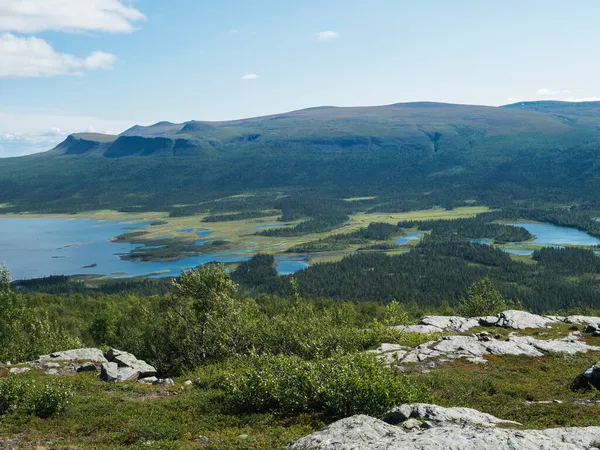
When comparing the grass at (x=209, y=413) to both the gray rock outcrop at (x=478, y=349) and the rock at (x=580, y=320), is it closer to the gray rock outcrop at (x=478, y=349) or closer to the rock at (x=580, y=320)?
the gray rock outcrop at (x=478, y=349)

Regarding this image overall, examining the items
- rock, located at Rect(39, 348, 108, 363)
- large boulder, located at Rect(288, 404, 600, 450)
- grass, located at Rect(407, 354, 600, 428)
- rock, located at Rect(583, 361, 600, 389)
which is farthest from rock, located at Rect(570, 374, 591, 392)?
rock, located at Rect(39, 348, 108, 363)

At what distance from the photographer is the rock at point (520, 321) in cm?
6556

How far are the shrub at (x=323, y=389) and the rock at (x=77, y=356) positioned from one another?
23126 mm

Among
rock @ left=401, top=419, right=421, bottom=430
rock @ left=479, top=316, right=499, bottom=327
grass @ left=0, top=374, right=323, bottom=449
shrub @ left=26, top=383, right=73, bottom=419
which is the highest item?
rock @ left=401, top=419, right=421, bottom=430

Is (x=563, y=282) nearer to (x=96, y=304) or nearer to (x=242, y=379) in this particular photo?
(x=96, y=304)

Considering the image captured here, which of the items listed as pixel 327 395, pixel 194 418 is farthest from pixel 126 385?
pixel 327 395

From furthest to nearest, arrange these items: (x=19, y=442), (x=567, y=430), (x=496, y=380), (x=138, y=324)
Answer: (x=138, y=324), (x=496, y=380), (x=19, y=442), (x=567, y=430)

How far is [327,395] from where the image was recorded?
90.8 feet

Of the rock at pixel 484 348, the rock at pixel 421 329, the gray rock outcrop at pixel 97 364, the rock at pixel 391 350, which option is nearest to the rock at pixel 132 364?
the gray rock outcrop at pixel 97 364

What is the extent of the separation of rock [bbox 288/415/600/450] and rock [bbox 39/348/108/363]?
3354cm

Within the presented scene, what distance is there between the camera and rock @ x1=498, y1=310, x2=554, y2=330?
215 ft

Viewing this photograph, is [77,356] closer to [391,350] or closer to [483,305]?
A: [391,350]

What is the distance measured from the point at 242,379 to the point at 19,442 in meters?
12.8

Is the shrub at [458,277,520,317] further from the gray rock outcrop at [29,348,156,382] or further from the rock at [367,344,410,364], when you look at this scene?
the gray rock outcrop at [29,348,156,382]
